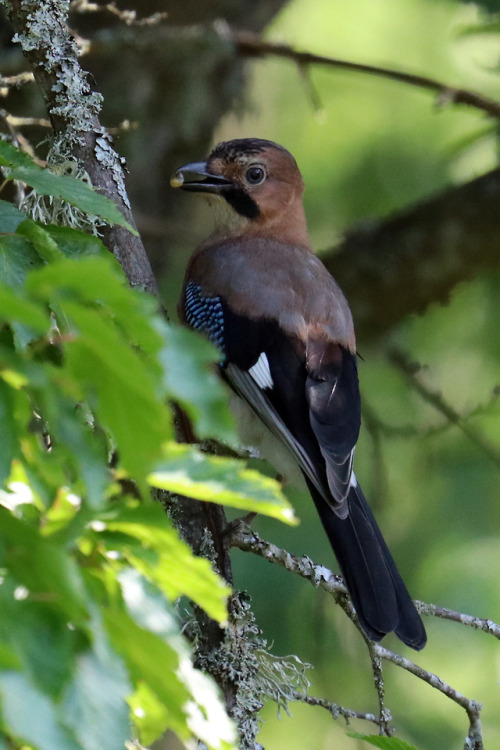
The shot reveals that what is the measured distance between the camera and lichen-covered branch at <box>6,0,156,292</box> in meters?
2.07

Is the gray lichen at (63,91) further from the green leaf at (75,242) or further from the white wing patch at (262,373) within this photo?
the green leaf at (75,242)

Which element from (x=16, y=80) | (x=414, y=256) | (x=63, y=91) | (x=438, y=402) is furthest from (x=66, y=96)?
(x=414, y=256)

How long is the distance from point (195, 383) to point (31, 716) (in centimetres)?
30

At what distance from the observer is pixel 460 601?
3.88 m

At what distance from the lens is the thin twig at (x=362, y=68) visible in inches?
132

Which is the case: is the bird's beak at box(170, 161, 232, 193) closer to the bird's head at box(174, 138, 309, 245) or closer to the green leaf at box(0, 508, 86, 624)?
the bird's head at box(174, 138, 309, 245)

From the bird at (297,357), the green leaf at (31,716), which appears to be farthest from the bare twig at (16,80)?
the green leaf at (31,716)

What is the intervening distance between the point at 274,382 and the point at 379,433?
3.57 ft

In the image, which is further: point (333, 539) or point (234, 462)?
point (333, 539)

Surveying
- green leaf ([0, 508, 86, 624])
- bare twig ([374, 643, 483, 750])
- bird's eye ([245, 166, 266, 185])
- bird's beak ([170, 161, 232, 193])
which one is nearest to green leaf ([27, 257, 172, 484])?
green leaf ([0, 508, 86, 624])

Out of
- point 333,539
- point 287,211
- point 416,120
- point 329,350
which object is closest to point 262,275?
point 329,350

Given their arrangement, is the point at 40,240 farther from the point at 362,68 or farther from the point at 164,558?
the point at 362,68

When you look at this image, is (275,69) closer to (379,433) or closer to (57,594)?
(379,433)

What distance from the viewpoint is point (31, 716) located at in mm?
810
